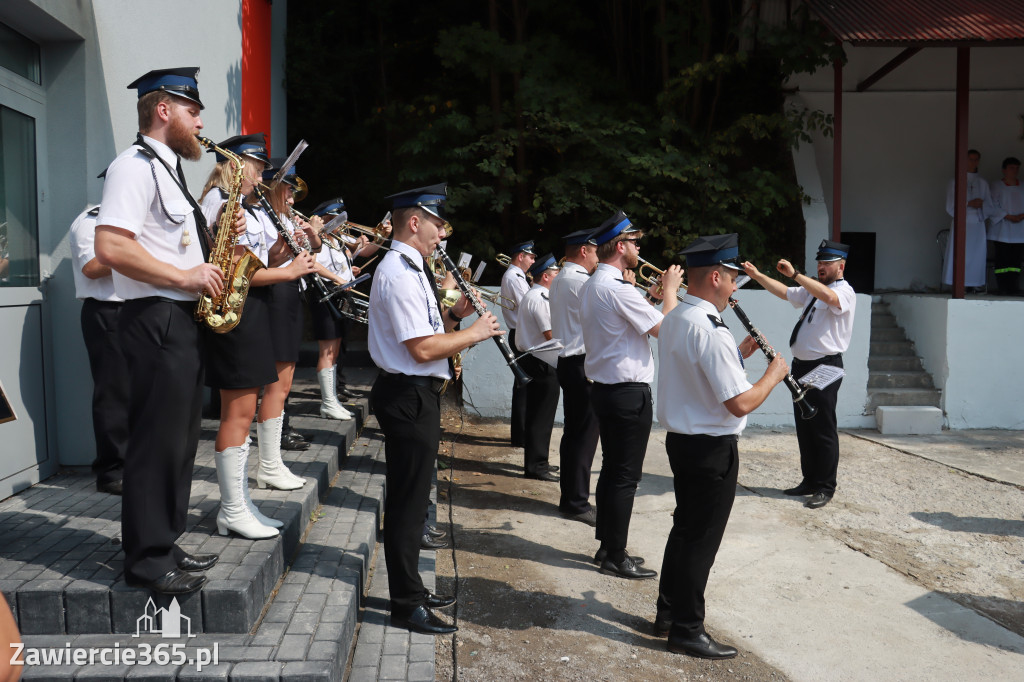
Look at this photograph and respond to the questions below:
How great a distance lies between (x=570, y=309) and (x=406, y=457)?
2.69m

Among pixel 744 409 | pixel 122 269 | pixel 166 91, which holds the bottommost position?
pixel 744 409

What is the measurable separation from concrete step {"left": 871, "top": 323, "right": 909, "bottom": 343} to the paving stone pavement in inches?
316

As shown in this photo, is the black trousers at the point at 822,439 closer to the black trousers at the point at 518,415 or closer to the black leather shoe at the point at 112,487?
the black trousers at the point at 518,415

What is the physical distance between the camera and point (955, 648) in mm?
3986

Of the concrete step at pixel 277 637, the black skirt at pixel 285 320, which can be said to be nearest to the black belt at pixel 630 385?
the concrete step at pixel 277 637

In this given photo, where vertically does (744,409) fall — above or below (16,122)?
below

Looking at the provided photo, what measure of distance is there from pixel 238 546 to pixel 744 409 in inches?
93.9

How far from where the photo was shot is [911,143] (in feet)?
42.5

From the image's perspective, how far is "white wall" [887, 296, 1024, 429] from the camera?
949cm

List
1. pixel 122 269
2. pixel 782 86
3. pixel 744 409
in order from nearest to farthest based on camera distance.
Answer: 1. pixel 122 269
2. pixel 744 409
3. pixel 782 86

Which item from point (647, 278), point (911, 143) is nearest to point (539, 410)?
point (647, 278)

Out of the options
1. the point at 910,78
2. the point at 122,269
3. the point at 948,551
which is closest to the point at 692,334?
the point at 122,269

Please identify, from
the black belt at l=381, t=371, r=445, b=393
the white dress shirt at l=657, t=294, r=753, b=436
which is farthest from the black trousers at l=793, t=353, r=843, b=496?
the black belt at l=381, t=371, r=445, b=393

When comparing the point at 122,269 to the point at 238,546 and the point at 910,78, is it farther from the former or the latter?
the point at 910,78
